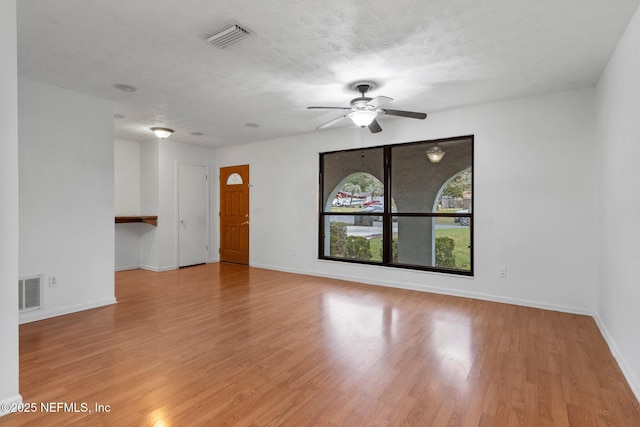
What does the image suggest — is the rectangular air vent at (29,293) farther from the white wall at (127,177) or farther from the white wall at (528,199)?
the white wall at (528,199)

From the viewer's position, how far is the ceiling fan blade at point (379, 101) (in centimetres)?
316

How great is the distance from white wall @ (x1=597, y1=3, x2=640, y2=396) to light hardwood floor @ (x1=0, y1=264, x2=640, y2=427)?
0.24 m

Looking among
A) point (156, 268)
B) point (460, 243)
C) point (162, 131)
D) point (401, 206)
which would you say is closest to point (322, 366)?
point (460, 243)

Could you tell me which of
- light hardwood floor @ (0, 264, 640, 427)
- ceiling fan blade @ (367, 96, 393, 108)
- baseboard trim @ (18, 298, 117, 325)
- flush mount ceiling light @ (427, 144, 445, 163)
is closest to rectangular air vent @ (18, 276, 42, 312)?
baseboard trim @ (18, 298, 117, 325)

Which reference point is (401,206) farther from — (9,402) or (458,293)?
(9,402)

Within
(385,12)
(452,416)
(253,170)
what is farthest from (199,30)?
(253,170)

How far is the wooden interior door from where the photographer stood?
6.87 meters

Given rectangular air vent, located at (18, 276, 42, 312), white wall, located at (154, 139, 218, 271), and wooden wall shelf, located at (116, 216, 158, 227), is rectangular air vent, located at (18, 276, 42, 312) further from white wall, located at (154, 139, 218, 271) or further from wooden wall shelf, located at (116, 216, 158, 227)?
white wall, located at (154, 139, 218, 271)

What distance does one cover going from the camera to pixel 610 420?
6.17 feet

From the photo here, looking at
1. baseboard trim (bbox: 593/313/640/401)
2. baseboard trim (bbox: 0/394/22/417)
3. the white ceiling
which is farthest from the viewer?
the white ceiling

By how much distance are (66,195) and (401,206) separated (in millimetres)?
4371

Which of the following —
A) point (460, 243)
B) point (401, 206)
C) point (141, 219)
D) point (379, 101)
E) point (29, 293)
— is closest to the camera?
point (379, 101)

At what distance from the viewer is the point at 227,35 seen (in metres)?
2.54

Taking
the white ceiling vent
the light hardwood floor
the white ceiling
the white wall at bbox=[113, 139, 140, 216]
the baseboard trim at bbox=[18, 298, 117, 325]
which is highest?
the white ceiling
